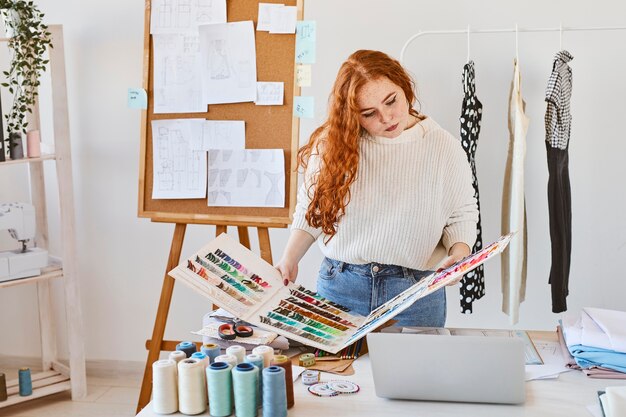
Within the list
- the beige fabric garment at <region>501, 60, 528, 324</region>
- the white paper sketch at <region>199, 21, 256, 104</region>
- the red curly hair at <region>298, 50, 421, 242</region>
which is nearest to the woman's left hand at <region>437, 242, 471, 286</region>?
the red curly hair at <region>298, 50, 421, 242</region>

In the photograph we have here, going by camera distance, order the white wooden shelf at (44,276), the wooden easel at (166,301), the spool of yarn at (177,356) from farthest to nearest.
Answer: the white wooden shelf at (44,276) → the wooden easel at (166,301) → the spool of yarn at (177,356)

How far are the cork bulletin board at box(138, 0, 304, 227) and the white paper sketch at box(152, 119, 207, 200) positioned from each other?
34 mm

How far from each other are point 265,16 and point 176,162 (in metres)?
0.65

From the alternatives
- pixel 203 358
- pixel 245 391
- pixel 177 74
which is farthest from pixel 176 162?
pixel 245 391

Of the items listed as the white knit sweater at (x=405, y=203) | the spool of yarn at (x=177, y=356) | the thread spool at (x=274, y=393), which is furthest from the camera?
the white knit sweater at (x=405, y=203)

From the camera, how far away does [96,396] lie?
12.3 feet

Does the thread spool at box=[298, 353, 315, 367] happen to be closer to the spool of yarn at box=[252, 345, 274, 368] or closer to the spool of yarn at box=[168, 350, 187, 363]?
the spool of yarn at box=[252, 345, 274, 368]

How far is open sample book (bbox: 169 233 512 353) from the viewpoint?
6.14ft

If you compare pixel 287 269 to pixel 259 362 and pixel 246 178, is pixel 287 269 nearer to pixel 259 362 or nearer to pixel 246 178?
pixel 259 362

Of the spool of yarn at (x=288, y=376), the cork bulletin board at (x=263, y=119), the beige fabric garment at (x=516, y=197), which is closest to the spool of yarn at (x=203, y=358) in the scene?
the spool of yarn at (x=288, y=376)

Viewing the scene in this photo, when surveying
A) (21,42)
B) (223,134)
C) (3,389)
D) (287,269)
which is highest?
(21,42)

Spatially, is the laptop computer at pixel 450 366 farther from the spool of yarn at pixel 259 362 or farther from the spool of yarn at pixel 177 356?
the spool of yarn at pixel 177 356

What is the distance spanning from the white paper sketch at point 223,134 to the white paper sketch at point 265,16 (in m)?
0.35

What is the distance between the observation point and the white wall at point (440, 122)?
334cm
